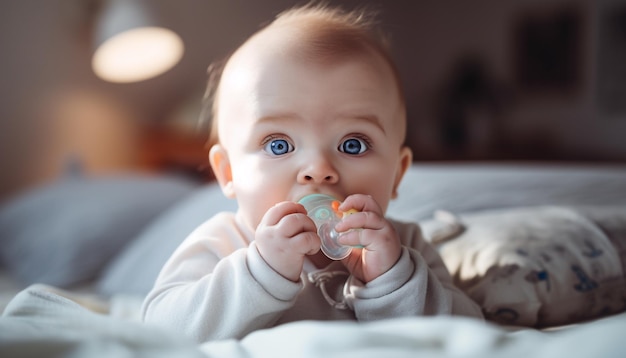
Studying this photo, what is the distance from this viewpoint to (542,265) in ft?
3.08

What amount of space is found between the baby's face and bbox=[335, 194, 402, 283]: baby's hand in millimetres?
48

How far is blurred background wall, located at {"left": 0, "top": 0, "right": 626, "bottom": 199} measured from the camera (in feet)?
8.28

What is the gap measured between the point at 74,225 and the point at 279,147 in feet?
3.74

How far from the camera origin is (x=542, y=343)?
511mm

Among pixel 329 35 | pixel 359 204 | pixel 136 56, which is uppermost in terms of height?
pixel 136 56

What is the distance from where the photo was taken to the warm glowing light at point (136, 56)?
2213 mm

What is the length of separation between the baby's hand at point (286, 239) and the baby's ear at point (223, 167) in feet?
0.60

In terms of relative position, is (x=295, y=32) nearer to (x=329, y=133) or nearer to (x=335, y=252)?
(x=329, y=133)

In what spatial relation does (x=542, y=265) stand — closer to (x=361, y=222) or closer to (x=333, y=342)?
(x=361, y=222)

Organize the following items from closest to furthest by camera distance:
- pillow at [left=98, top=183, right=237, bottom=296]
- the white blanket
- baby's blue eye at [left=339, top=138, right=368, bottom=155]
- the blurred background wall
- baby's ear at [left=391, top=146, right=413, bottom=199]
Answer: the white blanket, baby's blue eye at [left=339, top=138, right=368, bottom=155], baby's ear at [left=391, top=146, right=413, bottom=199], pillow at [left=98, top=183, right=237, bottom=296], the blurred background wall

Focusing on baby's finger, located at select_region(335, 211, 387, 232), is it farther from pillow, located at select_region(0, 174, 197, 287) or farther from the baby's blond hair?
pillow, located at select_region(0, 174, 197, 287)

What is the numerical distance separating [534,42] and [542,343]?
419 centimetres

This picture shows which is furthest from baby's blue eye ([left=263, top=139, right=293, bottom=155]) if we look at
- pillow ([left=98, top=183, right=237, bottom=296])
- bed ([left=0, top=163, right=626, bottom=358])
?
pillow ([left=98, top=183, right=237, bottom=296])

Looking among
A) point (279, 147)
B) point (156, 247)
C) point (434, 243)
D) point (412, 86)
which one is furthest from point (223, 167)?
point (412, 86)
